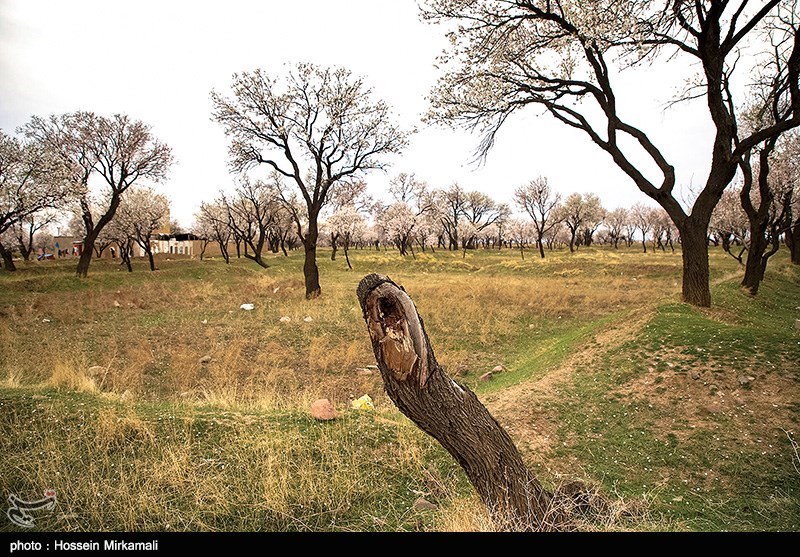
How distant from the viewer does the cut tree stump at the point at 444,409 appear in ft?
10.2

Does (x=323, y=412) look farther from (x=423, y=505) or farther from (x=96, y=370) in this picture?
(x=96, y=370)

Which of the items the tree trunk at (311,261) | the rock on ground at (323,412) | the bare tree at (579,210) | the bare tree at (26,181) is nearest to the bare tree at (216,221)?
the bare tree at (26,181)

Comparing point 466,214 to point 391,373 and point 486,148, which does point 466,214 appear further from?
point 391,373

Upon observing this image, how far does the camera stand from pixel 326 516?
12.5 ft

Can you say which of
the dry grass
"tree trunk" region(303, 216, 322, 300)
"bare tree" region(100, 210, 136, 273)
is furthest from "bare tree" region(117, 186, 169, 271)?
"tree trunk" region(303, 216, 322, 300)

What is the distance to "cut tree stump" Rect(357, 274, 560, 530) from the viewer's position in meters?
3.12

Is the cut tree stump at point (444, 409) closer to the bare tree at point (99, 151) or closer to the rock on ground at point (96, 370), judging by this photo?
the rock on ground at point (96, 370)

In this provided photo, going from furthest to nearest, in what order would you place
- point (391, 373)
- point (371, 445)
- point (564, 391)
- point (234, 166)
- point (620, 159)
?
1. point (234, 166)
2. point (620, 159)
3. point (564, 391)
4. point (371, 445)
5. point (391, 373)

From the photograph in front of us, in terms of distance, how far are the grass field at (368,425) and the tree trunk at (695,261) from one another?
663 mm

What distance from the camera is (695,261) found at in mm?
10977

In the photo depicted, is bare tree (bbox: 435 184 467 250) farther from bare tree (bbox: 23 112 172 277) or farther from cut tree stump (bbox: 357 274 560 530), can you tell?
cut tree stump (bbox: 357 274 560 530)

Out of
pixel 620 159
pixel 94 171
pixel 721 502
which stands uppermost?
pixel 94 171
